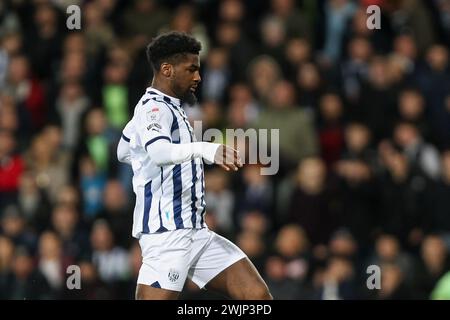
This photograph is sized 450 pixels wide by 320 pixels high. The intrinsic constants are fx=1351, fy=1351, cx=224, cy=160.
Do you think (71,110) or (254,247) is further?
(71,110)

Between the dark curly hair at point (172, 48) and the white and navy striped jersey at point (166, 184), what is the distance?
22 centimetres

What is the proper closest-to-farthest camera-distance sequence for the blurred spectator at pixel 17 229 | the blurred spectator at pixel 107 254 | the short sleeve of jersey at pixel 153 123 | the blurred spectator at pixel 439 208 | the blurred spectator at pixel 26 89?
1. the short sleeve of jersey at pixel 153 123
2. the blurred spectator at pixel 439 208
3. the blurred spectator at pixel 107 254
4. the blurred spectator at pixel 17 229
5. the blurred spectator at pixel 26 89

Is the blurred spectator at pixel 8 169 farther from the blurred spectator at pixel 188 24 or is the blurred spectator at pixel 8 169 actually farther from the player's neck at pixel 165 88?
the player's neck at pixel 165 88

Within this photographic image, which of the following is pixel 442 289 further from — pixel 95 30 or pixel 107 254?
pixel 95 30

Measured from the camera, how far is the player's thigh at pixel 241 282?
Answer: 8781 millimetres

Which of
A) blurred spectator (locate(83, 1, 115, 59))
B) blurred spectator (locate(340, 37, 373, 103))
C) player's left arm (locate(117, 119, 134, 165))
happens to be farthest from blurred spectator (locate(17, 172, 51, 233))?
player's left arm (locate(117, 119, 134, 165))

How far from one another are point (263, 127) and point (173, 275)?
6.32m

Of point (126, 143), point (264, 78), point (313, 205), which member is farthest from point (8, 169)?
point (126, 143)

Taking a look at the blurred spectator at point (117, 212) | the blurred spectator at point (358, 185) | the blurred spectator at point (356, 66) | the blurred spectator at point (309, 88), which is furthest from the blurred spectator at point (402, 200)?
the blurred spectator at point (117, 212)

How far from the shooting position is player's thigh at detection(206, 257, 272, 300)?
8781 mm

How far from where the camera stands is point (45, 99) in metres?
16.0

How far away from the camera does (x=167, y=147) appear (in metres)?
8.21
